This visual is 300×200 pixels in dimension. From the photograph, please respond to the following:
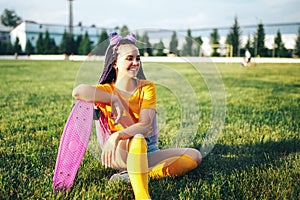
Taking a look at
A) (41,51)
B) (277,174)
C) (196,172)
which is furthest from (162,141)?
(41,51)

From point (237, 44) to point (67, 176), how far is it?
36.2 metres

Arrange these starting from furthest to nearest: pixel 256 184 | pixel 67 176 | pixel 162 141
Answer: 1. pixel 162 141
2. pixel 256 184
3. pixel 67 176

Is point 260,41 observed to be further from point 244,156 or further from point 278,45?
point 244,156

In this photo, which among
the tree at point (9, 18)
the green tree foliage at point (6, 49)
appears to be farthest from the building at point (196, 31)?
the tree at point (9, 18)

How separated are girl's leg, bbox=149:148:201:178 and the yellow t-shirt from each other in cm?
31

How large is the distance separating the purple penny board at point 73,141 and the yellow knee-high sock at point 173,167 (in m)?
0.52

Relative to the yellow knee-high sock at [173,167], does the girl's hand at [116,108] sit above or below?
above

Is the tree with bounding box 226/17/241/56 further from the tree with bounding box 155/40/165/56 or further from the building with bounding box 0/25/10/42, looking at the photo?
the building with bounding box 0/25/10/42

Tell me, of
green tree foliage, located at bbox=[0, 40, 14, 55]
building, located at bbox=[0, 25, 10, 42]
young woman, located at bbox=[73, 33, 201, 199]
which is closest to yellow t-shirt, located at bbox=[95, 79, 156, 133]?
young woman, located at bbox=[73, 33, 201, 199]

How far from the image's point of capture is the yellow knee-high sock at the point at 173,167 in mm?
2344

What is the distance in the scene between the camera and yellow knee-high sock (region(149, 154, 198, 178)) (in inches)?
92.3

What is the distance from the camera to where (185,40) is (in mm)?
1958

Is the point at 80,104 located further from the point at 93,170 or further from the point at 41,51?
the point at 41,51

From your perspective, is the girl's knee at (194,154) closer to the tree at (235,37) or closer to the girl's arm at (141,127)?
the girl's arm at (141,127)
